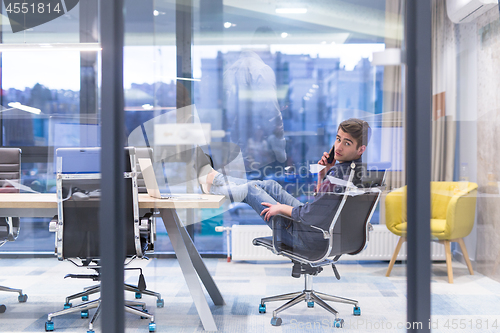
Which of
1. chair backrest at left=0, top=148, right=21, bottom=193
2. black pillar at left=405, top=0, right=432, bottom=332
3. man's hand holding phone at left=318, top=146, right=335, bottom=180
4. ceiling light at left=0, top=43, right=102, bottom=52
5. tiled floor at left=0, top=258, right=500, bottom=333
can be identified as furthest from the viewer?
ceiling light at left=0, top=43, right=102, bottom=52

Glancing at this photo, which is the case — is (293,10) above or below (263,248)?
above

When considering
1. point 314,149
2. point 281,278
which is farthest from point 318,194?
point 281,278

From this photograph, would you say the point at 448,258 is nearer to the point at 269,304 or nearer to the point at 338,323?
the point at 338,323

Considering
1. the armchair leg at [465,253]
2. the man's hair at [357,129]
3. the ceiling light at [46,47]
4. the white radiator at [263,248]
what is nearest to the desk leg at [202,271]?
the white radiator at [263,248]

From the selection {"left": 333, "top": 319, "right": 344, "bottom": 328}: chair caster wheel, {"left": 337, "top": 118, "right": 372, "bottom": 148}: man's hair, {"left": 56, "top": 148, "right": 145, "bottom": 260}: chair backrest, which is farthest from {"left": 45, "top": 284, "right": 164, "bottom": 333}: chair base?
{"left": 337, "top": 118, "right": 372, "bottom": 148}: man's hair

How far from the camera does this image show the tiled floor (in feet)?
8.00

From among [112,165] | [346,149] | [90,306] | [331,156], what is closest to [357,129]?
[346,149]

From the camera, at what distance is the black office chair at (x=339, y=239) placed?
245 centimetres

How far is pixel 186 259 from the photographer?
2.63 metres

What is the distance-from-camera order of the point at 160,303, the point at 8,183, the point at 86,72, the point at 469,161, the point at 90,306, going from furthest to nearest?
the point at 86,72 → the point at 8,183 → the point at 469,161 → the point at 160,303 → the point at 90,306

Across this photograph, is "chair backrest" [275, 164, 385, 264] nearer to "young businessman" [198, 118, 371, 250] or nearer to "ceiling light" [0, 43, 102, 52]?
"young businessman" [198, 118, 371, 250]

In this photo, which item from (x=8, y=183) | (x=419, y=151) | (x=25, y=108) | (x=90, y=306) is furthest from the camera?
(x=25, y=108)

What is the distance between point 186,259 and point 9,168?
187 centimetres

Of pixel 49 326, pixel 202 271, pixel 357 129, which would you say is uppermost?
pixel 357 129
